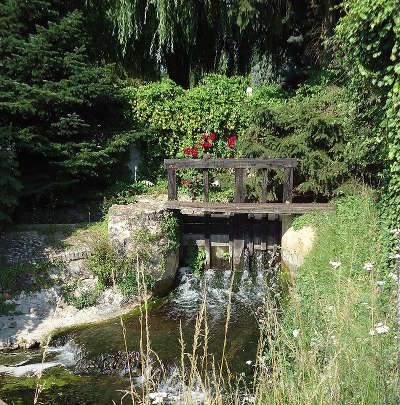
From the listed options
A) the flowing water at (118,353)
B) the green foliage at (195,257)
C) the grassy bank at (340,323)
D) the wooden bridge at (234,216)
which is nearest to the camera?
the grassy bank at (340,323)

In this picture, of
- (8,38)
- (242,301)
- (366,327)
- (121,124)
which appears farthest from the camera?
(121,124)

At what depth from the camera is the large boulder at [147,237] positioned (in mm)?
8516

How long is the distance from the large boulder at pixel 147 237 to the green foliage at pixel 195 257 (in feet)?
3.07

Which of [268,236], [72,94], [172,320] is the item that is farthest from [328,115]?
[72,94]

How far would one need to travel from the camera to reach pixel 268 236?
33.2ft

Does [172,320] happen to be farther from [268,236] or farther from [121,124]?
[121,124]

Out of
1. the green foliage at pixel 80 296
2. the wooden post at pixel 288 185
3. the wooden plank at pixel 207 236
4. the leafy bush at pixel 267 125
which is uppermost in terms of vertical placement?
the leafy bush at pixel 267 125

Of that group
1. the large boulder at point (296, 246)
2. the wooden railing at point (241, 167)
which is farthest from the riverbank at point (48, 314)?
the large boulder at point (296, 246)

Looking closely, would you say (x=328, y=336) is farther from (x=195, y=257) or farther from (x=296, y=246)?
(x=195, y=257)

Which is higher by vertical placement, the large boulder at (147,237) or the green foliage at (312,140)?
the green foliage at (312,140)

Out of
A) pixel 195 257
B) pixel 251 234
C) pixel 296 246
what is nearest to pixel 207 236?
pixel 195 257

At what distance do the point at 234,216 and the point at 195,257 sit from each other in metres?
1.27

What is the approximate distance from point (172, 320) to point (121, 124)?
261 inches

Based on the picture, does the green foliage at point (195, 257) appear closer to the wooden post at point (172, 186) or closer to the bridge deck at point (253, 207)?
the bridge deck at point (253, 207)
